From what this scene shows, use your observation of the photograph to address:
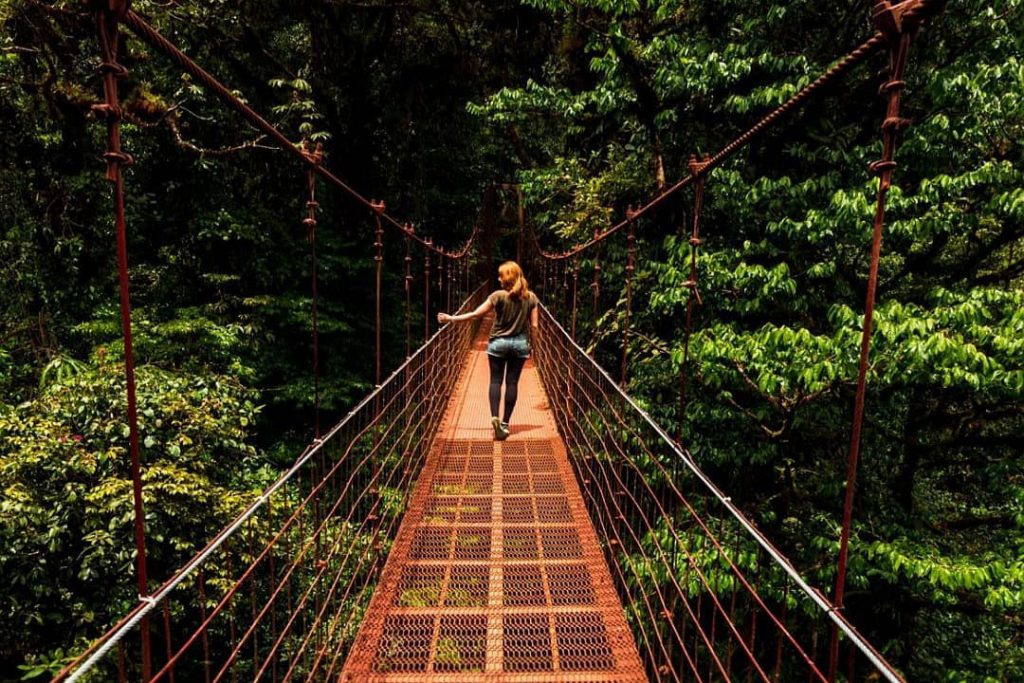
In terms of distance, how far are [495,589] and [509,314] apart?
129 cm

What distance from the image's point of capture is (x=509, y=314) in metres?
2.84

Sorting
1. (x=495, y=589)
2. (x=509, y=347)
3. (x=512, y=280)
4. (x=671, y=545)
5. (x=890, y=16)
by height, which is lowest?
(x=671, y=545)

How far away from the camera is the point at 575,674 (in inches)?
58.1

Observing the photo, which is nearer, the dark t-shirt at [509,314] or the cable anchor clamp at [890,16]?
the cable anchor clamp at [890,16]

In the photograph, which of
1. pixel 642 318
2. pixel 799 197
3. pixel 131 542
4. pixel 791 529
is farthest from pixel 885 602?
pixel 131 542

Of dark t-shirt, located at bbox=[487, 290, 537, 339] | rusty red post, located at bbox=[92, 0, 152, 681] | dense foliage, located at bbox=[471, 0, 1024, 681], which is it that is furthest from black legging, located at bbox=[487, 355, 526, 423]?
rusty red post, located at bbox=[92, 0, 152, 681]

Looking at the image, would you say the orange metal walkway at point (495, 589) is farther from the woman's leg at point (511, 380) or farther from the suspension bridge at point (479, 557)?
the woman's leg at point (511, 380)

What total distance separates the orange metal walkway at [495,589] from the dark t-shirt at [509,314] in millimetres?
628

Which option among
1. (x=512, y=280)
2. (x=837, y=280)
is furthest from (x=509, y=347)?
(x=837, y=280)

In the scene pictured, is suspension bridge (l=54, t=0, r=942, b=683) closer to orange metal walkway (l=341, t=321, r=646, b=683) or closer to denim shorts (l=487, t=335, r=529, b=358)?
orange metal walkway (l=341, t=321, r=646, b=683)

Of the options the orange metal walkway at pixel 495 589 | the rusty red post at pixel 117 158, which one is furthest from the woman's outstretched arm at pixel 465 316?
the rusty red post at pixel 117 158

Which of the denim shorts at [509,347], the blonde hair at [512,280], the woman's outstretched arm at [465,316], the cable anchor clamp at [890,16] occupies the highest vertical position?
the cable anchor clamp at [890,16]

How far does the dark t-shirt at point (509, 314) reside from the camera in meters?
2.83

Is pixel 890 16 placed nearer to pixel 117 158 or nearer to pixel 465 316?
pixel 117 158
